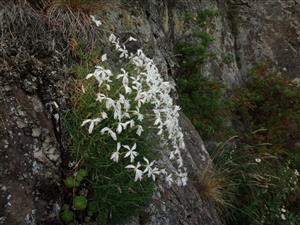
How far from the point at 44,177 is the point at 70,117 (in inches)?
17.4

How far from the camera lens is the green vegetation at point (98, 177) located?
2877 mm

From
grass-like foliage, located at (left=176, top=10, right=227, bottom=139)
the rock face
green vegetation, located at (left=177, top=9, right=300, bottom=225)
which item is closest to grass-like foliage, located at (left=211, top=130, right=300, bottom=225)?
green vegetation, located at (left=177, top=9, right=300, bottom=225)

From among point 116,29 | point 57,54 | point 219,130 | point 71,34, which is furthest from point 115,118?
point 219,130

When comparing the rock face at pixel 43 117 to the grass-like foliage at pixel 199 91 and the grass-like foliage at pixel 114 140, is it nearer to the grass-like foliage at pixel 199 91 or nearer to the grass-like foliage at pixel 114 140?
the grass-like foliage at pixel 114 140

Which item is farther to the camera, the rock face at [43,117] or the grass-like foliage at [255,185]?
the grass-like foliage at [255,185]

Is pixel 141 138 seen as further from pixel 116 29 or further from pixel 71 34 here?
pixel 116 29

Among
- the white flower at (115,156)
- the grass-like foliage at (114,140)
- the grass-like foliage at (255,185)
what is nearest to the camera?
the white flower at (115,156)

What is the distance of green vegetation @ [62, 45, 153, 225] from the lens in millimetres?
2877

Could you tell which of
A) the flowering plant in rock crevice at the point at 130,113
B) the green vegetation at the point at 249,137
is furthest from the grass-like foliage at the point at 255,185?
the flowering plant in rock crevice at the point at 130,113

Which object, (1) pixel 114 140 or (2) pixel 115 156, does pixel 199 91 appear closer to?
(1) pixel 114 140

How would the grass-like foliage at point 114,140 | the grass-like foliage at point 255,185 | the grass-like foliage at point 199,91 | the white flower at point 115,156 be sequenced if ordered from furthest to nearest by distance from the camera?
the grass-like foliage at point 199,91 < the grass-like foliage at point 255,185 < the grass-like foliage at point 114,140 < the white flower at point 115,156

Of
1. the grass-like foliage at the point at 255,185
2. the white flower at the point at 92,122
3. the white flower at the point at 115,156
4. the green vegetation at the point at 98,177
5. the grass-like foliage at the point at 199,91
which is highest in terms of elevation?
the white flower at the point at 92,122

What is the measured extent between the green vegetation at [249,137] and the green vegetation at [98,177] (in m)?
1.85

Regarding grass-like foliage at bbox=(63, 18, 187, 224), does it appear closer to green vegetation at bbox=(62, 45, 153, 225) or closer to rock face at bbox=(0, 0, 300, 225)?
green vegetation at bbox=(62, 45, 153, 225)
